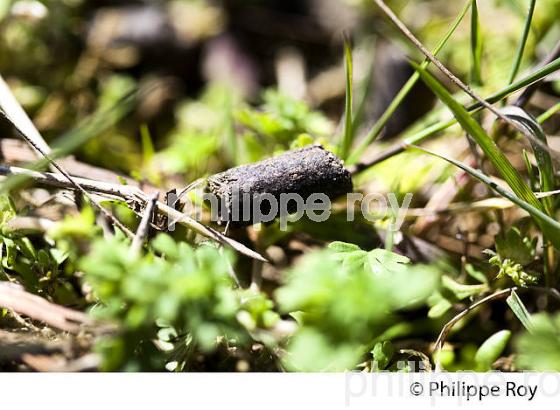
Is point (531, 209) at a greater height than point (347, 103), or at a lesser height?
lesser

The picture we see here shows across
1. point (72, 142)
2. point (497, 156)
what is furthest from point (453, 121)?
point (72, 142)

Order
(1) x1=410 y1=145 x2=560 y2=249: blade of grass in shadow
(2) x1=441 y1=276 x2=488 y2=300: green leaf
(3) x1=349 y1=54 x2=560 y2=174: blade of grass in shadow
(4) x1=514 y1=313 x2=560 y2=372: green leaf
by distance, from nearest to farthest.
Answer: (4) x1=514 y1=313 x2=560 y2=372: green leaf < (1) x1=410 y1=145 x2=560 y2=249: blade of grass in shadow < (3) x1=349 y1=54 x2=560 y2=174: blade of grass in shadow < (2) x1=441 y1=276 x2=488 y2=300: green leaf

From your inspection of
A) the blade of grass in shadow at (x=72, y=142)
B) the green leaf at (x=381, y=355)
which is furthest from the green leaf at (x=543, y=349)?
the blade of grass in shadow at (x=72, y=142)

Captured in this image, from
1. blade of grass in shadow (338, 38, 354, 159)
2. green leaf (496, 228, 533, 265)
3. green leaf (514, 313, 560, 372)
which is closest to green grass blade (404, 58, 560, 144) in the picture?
blade of grass in shadow (338, 38, 354, 159)

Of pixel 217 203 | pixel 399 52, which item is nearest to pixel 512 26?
pixel 399 52

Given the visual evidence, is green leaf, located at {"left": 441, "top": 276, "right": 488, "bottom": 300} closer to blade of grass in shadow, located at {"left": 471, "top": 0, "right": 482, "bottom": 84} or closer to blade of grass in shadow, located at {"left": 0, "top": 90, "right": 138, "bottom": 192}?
blade of grass in shadow, located at {"left": 471, "top": 0, "right": 482, "bottom": 84}

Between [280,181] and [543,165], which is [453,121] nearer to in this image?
[543,165]
